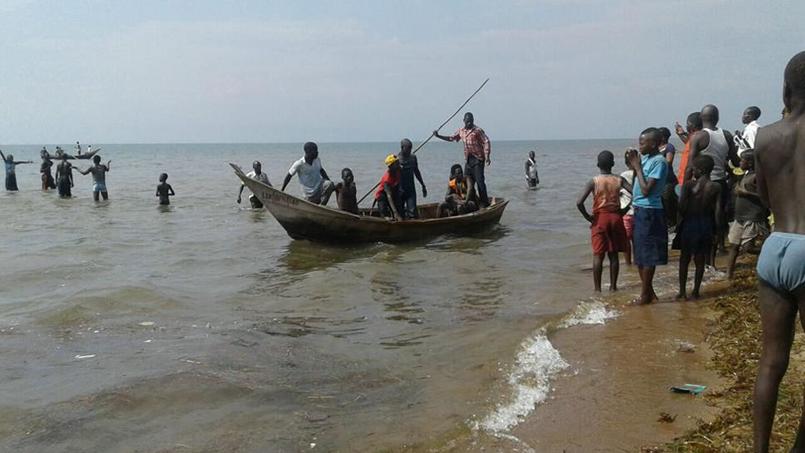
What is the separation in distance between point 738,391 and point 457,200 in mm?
Result: 9524

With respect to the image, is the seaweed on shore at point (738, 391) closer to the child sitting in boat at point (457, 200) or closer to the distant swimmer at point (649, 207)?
the distant swimmer at point (649, 207)

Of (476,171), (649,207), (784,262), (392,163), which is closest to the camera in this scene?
(784,262)

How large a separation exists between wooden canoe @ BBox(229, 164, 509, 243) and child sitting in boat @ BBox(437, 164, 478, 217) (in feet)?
3.60

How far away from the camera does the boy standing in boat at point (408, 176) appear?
11.8 metres

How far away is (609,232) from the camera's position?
6781mm

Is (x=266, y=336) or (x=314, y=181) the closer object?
(x=266, y=336)

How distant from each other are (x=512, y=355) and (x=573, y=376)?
0.85 m

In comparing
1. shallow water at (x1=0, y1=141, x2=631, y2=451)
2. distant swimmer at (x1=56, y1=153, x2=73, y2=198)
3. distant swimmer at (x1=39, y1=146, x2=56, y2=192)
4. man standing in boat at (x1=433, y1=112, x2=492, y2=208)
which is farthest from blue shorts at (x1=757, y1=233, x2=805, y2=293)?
distant swimmer at (x1=39, y1=146, x2=56, y2=192)

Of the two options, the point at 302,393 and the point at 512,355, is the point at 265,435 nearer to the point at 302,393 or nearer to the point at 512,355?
the point at 302,393

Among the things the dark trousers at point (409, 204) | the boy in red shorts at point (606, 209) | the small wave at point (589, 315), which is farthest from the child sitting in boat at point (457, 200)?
the small wave at point (589, 315)

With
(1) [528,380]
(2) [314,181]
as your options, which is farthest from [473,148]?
(1) [528,380]

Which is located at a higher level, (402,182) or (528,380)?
(402,182)

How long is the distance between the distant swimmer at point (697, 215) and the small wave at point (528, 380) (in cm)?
187

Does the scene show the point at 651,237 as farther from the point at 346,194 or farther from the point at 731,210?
the point at 346,194
